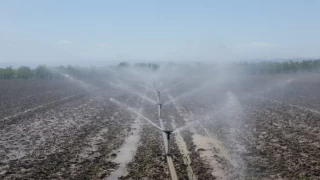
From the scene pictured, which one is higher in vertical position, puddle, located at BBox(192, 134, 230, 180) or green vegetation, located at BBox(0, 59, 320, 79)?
green vegetation, located at BBox(0, 59, 320, 79)

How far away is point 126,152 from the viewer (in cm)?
1462

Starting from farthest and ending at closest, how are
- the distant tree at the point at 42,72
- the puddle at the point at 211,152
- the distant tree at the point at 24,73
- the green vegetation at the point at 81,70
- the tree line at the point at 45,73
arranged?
the distant tree at the point at 42,72 < the distant tree at the point at 24,73 < the green vegetation at the point at 81,70 < the tree line at the point at 45,73 < the puddle at the point at 211,152

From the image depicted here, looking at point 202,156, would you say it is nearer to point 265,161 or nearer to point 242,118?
point 265,161

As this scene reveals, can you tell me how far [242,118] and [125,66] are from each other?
402 ft

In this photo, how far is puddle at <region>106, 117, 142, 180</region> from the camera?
11726 mm

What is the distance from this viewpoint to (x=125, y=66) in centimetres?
14362

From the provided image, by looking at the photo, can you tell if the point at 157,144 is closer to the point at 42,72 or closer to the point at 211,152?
the point at 211,152

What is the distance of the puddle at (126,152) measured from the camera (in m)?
11.7

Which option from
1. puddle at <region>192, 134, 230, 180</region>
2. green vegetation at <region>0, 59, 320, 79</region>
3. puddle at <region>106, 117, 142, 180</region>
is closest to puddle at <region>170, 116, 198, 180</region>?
puddle at <region>192, 134, 230, 180</region>

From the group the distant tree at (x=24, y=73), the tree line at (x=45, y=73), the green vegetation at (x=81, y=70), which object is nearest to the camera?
the tree line at (x=45, y=73)

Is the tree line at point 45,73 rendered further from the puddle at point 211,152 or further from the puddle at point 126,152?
the puddle at point 211,152

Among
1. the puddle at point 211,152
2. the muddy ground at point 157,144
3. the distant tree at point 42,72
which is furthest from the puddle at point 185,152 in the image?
the distant tree at point 42,72

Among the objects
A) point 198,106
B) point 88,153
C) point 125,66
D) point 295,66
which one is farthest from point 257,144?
point 125,66

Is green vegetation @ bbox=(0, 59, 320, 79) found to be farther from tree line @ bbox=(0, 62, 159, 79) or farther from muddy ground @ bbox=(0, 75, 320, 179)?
muddy ground @ bbox=(0, 75, 320, 179)
